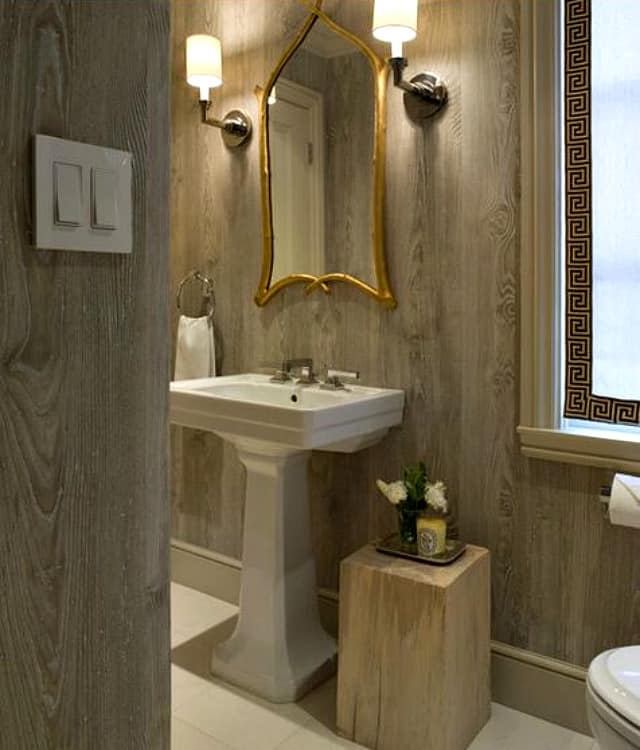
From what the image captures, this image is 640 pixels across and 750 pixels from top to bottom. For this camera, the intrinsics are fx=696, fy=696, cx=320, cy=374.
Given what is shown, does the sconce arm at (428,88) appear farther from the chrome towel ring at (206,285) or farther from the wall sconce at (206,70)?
the chrome towel ring at (206,285)

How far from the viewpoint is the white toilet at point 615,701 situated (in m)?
1.34

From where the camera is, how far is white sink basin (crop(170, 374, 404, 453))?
191 centimetres

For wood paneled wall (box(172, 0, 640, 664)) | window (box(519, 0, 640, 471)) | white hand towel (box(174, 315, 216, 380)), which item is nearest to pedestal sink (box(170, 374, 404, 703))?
wood paneled wall (box(172, 0, 640, 664))

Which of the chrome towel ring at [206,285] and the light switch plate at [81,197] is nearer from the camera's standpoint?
the light switch plate at [81,197]

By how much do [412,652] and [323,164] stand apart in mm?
1596

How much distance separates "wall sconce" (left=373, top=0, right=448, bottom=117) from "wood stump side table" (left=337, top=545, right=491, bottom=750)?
1.37 metres

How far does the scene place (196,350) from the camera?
9.08 feet

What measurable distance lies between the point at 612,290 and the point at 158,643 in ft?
4.96

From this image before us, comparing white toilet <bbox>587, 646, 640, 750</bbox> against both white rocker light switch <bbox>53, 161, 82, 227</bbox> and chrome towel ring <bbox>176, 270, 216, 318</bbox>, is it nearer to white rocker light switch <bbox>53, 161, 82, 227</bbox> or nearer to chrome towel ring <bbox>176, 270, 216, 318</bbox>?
white rocker light switch <bbox>53, 161, 82, 227</bbox>

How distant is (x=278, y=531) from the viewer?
221cm

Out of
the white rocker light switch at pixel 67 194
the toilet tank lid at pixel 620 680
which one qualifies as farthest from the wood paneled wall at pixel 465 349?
the white rocker light switch at pixel 67 194

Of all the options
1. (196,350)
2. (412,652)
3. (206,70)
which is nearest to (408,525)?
(412,652)

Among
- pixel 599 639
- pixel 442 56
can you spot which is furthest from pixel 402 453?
pixel 442 56

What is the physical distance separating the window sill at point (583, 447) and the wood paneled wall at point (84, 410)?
1.36m
